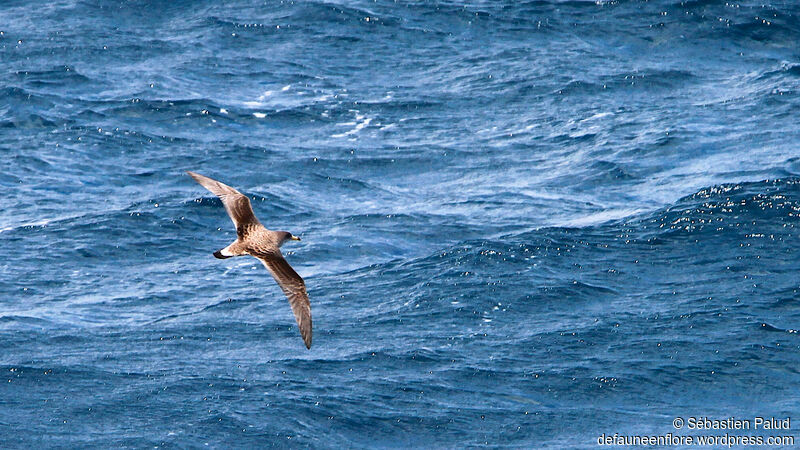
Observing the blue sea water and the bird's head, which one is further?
the blue sea water

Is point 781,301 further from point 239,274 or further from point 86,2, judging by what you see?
point 86,2

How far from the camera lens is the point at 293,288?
18234 mm

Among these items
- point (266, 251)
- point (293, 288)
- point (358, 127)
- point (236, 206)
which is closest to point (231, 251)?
point (266, 251)

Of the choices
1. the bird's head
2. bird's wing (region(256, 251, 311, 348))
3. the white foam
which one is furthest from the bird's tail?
the white foam

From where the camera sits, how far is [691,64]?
33500 millimetres

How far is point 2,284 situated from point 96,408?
4.78 m

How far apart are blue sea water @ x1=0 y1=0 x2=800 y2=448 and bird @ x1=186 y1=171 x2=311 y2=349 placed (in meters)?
3.99

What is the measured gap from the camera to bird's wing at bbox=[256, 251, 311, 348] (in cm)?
1803

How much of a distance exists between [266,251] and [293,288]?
66 centimetres

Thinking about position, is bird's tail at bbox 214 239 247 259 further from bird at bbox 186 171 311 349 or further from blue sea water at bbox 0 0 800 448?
blue sea water at bbox 0 0 800 448

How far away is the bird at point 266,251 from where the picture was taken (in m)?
18.1

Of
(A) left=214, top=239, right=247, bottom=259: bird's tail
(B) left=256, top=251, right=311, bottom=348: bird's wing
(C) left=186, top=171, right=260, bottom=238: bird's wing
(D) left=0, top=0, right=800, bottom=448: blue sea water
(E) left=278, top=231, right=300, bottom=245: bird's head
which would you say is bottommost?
(D) left=0, top=0, right=800, bottom=448: blue sea water

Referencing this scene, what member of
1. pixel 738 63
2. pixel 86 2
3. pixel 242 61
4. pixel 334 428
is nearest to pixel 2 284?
pixel 334 428

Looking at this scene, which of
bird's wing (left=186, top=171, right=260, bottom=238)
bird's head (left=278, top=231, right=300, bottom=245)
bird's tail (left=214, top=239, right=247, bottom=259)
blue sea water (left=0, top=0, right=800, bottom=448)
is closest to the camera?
bird's tail (left=214, top=239, right=247, bottom=259)
